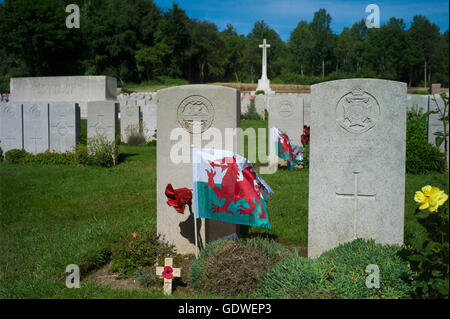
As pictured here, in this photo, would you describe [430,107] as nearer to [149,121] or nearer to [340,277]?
[340,277]

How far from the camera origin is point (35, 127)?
506 inches

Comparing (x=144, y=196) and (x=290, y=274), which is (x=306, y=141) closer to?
(x=144, y=196)

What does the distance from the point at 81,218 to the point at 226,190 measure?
11.0 ft

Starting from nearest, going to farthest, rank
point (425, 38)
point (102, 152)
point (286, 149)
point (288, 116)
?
point (286, 149)
point (102, 152)
point (288, 116)
point (425, 38)

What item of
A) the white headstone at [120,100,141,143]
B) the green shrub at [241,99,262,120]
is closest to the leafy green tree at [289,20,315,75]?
the green shrub at [241,99,262,120]

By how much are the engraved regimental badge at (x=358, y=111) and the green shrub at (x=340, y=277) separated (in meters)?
1.32

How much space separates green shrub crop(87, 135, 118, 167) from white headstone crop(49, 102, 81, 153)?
1154mm

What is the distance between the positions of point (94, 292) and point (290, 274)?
1973 millimetres

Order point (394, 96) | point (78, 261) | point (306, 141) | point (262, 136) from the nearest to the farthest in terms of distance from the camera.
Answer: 1. point (394, 96)
2. point (78, 261)
3. point (306, 141)
4. point (262, 136)

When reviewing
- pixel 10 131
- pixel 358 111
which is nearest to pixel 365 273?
pixel 358 111

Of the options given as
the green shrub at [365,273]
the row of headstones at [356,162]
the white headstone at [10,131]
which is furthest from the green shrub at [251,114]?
the green shrub at [365,273]

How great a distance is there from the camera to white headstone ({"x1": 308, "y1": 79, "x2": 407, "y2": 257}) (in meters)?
4.39

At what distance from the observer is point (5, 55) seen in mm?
41062

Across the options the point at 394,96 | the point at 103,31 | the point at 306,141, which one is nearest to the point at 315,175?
the point at 394,96
